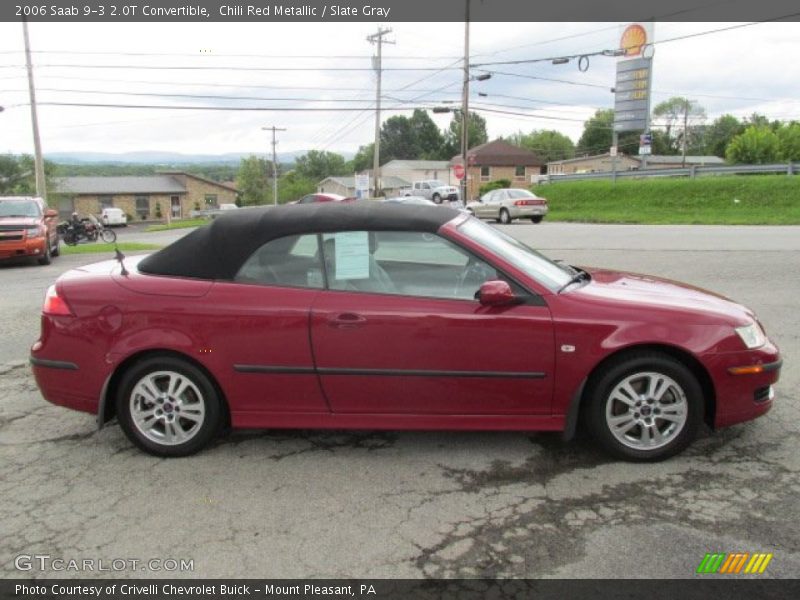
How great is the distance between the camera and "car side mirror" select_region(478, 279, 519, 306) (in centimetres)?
360

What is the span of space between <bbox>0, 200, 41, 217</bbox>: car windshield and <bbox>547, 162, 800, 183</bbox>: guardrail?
97.6ft

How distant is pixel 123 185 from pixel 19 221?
205 ft

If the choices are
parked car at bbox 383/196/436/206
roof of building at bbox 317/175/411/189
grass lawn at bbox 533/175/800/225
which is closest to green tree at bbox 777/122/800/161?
grass lawn at bbox 533/175/800/225

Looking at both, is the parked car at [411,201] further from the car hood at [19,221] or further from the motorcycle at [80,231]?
the motorcycle at [80,231]

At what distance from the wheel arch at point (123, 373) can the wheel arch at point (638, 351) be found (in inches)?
78.8

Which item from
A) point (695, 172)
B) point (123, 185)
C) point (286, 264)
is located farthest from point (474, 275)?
point (123, 185)

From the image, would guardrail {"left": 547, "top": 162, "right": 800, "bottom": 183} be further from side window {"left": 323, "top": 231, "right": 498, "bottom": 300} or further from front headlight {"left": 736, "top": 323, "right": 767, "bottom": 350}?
side window {"left": 323, "top": 231, "right": 498, "bottom": 300}

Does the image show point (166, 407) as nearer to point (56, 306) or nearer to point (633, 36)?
point (56, 306)

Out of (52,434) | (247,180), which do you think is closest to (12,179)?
(247,180)

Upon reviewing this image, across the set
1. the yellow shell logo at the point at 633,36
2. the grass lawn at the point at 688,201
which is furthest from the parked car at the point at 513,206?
the yellow shell logo at the point at 633,36

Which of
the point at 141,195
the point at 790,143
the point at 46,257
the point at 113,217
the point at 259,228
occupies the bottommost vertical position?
the point at 113,217

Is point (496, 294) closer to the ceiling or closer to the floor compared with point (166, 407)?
closer to the ceiling

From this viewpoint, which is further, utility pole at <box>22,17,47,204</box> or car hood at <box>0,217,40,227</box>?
utility pole at <box>22,17,47,204</box>

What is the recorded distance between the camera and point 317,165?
126 metres
